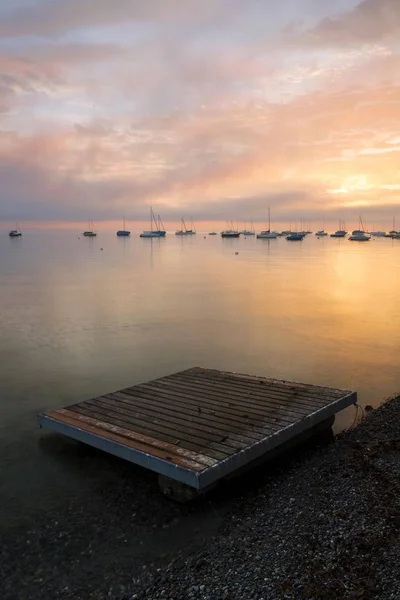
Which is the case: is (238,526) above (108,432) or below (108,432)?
below

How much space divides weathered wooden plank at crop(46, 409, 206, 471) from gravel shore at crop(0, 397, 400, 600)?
0.71 m

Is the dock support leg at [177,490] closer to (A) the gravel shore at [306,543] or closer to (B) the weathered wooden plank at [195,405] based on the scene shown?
(A) the gravel shore at [306,543]

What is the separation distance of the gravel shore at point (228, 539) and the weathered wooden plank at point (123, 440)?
708mm

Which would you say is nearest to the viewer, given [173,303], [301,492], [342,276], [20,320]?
[301,492]

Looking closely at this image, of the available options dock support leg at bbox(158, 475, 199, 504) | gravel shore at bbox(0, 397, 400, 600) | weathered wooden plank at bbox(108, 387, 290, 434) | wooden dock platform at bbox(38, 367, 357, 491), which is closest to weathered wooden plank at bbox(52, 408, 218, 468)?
wooden dock platform at bbox(38, 367, 357, 491)

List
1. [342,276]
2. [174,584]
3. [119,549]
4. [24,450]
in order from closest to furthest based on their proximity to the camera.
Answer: [174,584] < [119,549] < [24,450] < [342,276]

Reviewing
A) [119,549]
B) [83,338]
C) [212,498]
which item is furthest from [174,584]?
[83,338]

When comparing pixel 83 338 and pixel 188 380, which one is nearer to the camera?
pixel 188 380

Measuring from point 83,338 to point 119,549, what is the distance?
14071 millimetres

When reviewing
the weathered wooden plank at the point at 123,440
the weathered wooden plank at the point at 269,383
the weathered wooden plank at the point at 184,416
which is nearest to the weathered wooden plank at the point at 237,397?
the weathered wooden plank at the point at 269,383

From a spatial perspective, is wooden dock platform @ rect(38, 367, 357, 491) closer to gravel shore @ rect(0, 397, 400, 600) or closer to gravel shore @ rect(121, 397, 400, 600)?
gravel shore @ rect(0, 397, 400, 600)

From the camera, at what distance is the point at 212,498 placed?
8039 mm

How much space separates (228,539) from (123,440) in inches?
94.6

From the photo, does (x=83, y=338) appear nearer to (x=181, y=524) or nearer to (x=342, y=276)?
(x=181, y=524)
